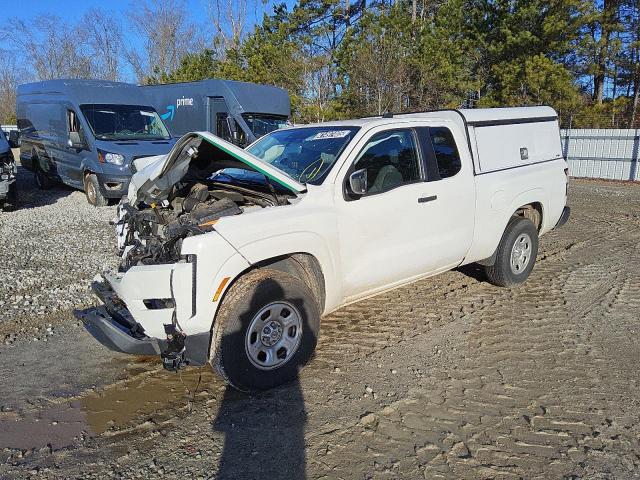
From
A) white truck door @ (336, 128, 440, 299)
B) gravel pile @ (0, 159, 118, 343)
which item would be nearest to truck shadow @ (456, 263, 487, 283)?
white truck door @ (336, 128, 440, 299)

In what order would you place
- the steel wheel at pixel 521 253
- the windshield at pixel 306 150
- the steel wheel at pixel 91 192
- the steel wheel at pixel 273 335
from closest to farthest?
the steel wheel at pixel 273 335 < the windshield at pixel 306 150 < the steel wheel at pixel 521 253 < the steel wheel at pixel 91 192

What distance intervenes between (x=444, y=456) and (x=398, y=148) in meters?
2.67

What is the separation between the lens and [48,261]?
6.90 m

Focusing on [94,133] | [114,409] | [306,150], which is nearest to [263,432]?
[114,409]

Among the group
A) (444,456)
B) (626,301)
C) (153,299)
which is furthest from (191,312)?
(626,301)

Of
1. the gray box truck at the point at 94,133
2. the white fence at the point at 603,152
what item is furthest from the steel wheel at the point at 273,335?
the white fence at the point at 603,152

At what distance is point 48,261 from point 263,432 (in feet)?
16.4

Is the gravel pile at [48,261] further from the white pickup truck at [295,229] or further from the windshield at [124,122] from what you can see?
the windshield at [124,122]

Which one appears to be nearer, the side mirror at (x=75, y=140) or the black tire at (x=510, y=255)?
the black tire at (x=510, y=255)

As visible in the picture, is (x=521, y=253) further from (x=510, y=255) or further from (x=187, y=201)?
(x=187, y=201)

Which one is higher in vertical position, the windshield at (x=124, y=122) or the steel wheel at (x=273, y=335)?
the windshield at (x=124, y=122)

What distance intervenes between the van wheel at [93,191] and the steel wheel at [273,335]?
29.0 ft

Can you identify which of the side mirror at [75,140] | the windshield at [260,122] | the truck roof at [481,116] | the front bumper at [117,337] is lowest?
the front bumper at [117,337]

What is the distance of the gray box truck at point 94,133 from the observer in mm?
11008
